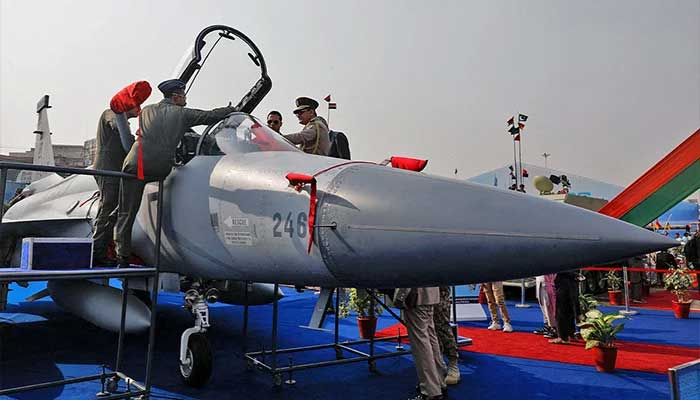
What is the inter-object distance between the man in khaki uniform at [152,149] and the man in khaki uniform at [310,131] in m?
0.87

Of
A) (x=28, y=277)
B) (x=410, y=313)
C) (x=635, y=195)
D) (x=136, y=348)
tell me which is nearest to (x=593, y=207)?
(x=635, y=195)

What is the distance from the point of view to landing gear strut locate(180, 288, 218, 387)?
15.4 feet

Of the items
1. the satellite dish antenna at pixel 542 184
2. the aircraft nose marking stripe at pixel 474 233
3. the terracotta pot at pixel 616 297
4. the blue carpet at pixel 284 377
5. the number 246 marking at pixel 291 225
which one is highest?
the satellite dish antenna at pixel 542 184

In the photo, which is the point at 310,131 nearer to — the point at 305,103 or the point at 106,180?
the point at 305,103

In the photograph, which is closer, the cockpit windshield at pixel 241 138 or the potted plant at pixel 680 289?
the cockpit windshield at pixel 241 138

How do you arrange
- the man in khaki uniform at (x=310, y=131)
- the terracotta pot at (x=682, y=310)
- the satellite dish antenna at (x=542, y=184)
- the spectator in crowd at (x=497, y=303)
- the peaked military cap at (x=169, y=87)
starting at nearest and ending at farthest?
the peaked military cap at (x=169, y=87) < the man in khaki uniform at (x=310, y=131) < the spectator in crowd at (x=497, y=303) < the terracotta pot at (x=682, y=310) < the satellite dish antenna at (x=542, y=184)

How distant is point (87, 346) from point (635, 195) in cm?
864

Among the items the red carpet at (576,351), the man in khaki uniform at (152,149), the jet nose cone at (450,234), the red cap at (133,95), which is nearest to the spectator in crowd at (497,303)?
the red carpet at (576,351)

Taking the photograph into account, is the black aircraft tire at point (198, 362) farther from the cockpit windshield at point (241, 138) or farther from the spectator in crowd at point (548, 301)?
the spectator in crowd at point (548, 301)

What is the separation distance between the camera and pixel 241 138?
4.34 metres

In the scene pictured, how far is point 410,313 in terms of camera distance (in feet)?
14.7

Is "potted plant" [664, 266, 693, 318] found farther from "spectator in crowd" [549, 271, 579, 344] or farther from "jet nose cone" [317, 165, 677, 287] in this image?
"jet nose cone" [317, 165, 677, 287]

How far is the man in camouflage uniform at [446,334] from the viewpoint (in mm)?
5316

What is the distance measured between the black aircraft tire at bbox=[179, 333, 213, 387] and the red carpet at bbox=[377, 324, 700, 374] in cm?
373
